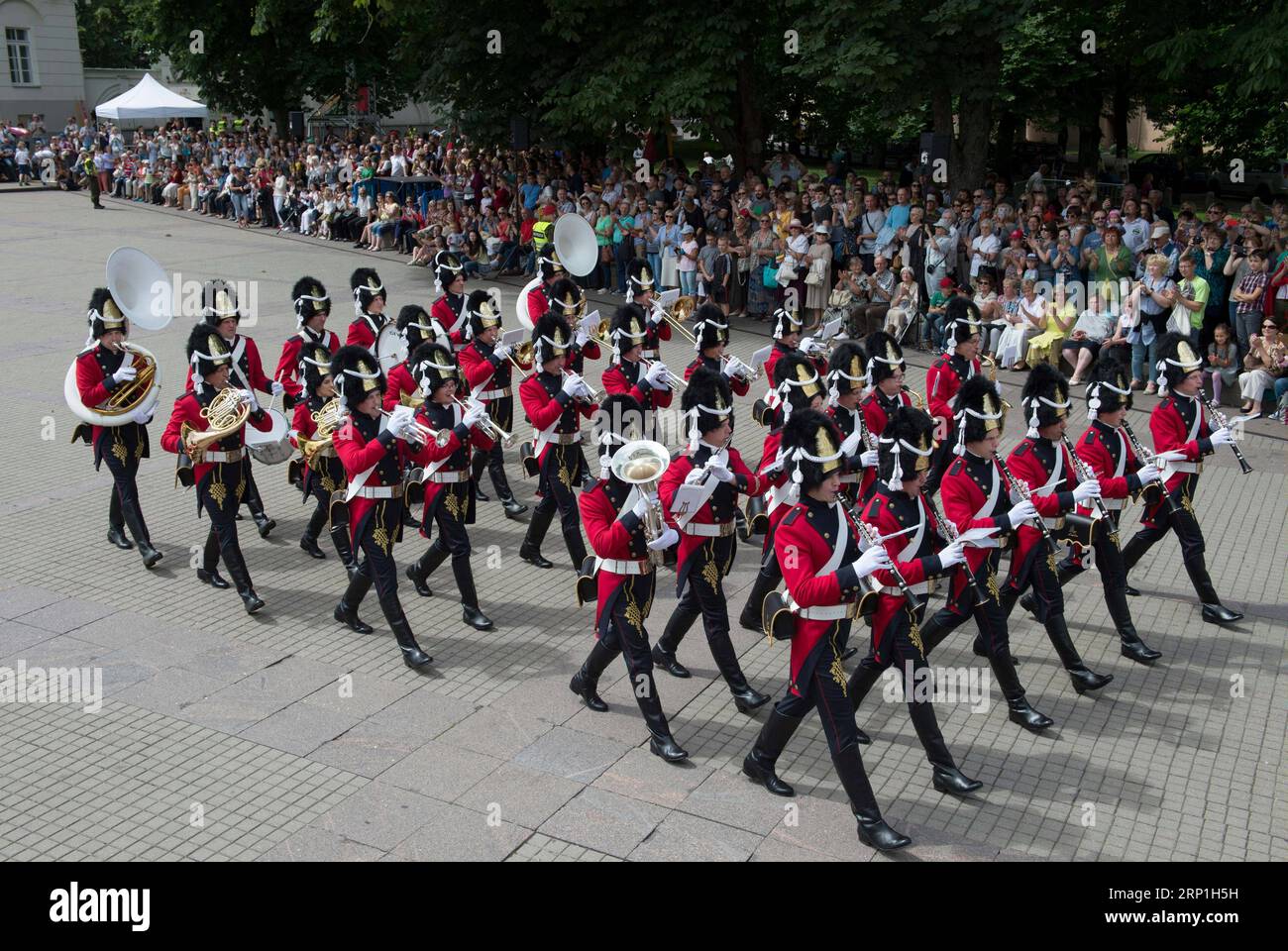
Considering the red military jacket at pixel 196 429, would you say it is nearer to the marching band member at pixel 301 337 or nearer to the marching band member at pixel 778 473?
the marching band member at pixel 301 337

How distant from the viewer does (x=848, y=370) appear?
30.5 feet

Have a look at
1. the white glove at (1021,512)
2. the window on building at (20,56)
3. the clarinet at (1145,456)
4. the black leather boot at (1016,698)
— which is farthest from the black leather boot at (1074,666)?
the window on building at (20,56)

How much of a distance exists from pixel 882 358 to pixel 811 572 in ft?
11.7

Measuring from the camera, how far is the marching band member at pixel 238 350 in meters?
10.4

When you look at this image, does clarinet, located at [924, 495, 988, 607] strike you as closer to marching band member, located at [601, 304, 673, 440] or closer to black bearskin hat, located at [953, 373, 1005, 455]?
black bearskin hat, located at [953, 373, 1005, 455]

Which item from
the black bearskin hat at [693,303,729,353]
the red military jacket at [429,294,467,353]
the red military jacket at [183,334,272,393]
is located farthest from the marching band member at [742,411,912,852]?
the red military jacket at [429,294,467,353]

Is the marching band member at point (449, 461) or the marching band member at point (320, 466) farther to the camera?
the marching band member at point (320, 466)

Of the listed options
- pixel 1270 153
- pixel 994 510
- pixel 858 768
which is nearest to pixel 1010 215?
pixel 994 510

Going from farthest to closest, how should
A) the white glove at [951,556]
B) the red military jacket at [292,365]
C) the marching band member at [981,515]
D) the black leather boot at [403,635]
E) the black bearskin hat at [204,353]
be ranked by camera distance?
the red military jacket at [292,365] < the black bearskin hat at [204,353] < the black leather boot at [403,635] < the marching band member at [981,515] < the white glove at [951,556]

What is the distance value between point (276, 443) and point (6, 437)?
5.16m

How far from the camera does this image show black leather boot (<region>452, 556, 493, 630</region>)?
916cm

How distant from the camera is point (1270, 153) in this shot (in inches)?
1145

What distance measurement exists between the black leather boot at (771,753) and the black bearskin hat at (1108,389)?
132 inches

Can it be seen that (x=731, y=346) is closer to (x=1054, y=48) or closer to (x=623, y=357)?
(x=623, y=357)
